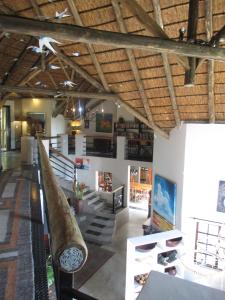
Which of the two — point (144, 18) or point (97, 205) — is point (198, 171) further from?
point (97, 205)

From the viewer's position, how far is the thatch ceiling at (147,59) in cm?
442

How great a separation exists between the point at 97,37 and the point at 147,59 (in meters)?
2.58

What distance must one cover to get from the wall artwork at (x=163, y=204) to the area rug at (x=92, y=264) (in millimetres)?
1981

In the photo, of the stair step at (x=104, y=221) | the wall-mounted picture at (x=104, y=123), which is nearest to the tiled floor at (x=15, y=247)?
the stair step at (x=104, y=221)

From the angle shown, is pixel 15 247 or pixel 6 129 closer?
pixel 15 247

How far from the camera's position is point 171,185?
7473 mm

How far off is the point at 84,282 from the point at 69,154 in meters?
6.93

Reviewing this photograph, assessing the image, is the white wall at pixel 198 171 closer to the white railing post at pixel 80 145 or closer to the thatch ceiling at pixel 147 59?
the thatch ceiling at pixel 147 59

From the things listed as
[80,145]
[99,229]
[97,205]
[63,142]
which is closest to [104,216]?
[97,205]

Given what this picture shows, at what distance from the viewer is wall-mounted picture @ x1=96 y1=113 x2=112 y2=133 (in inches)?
587

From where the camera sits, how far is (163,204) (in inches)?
314

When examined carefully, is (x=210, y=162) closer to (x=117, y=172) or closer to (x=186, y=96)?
(x=186, y=96)

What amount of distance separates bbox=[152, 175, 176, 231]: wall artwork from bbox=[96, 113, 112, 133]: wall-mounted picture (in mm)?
6969

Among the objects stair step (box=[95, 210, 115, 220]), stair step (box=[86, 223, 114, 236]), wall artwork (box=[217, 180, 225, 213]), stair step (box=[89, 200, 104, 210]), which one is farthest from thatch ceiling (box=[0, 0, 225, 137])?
stair step (box=[89, 200, 104, 210])
